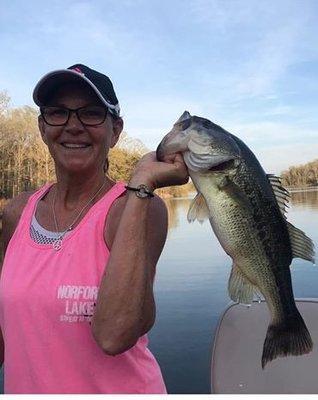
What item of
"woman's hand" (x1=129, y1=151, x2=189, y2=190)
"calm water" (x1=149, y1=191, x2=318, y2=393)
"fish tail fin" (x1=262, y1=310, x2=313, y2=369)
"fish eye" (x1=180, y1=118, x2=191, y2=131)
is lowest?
"calm water" (x1=149, y1=191, x2=318, y2=393)

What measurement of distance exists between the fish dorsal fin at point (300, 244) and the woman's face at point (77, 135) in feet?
2.72

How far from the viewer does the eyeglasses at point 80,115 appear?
6.16ft

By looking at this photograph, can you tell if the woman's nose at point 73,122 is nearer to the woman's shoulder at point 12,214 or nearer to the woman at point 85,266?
the woman at point 85,266

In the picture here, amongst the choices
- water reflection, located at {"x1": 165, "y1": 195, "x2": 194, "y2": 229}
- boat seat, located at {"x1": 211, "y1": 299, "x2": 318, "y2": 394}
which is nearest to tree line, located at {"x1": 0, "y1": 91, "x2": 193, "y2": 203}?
water reflection, located at {"x1": 165, "y1": 195, "x2": 194, "y2": 229}

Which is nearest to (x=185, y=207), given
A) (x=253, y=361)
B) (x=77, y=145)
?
(x=253, y=361)

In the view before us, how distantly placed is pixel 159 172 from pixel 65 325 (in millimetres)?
655

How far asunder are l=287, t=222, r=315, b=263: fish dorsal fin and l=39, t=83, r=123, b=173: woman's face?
829mm

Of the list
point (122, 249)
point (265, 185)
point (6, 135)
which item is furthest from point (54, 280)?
point (6, 135)

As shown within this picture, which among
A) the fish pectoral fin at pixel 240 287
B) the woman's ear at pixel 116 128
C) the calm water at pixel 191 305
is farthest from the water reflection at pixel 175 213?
the fish pectoral fin at pixel 240 287

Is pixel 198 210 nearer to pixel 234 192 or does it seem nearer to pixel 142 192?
pixel 234 192

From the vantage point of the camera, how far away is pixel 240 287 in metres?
1.76

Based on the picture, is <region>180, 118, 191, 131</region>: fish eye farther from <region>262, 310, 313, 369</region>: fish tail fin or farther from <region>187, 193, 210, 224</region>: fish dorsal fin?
<region>262, 310, 313, 369</region>: fish tail fin

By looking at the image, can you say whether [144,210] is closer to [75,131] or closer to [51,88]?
[75,131]

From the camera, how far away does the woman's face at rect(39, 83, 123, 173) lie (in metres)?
1.88
